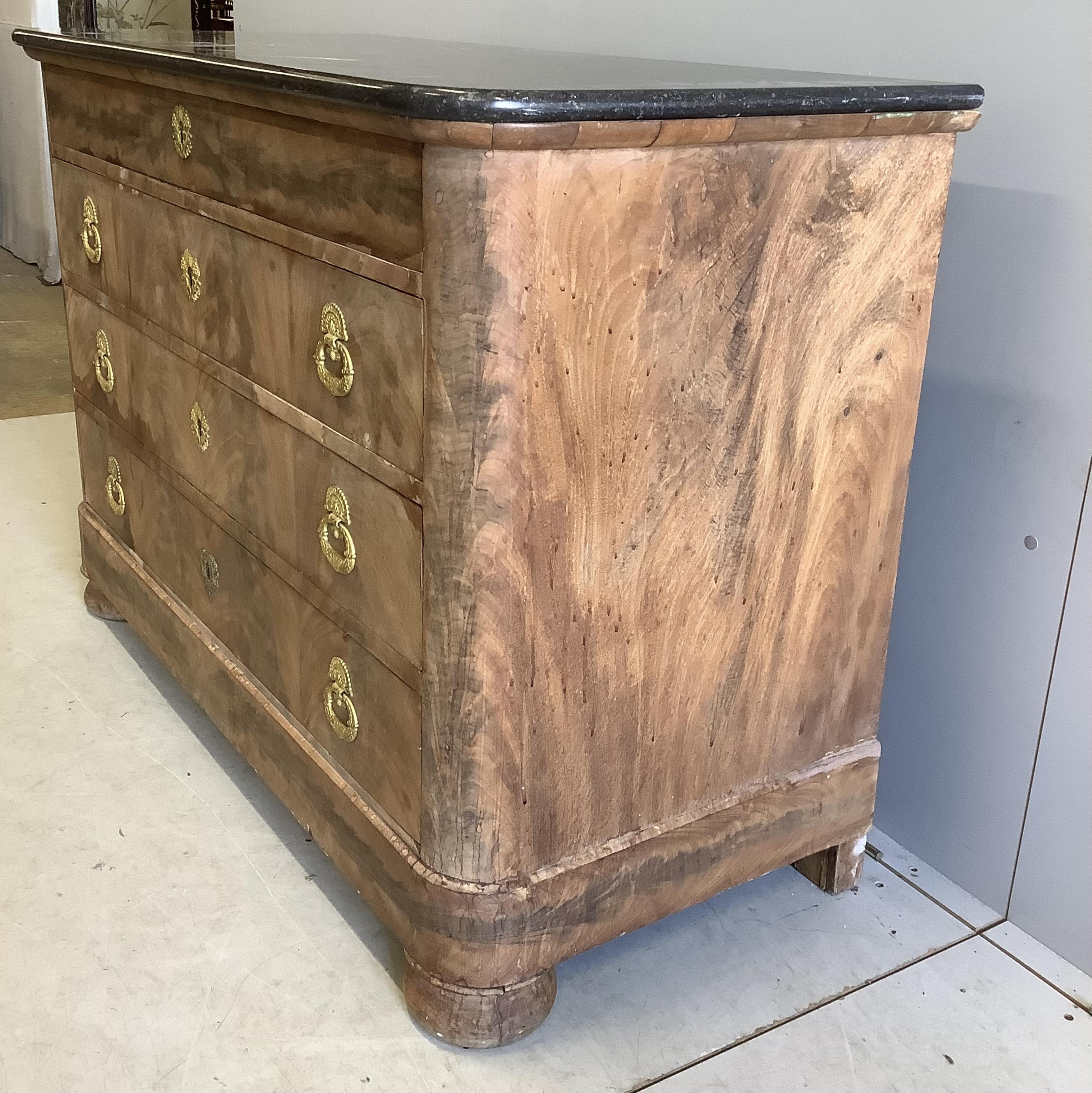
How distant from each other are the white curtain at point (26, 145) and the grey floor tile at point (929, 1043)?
458 centimetres

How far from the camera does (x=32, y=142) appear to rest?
16.8 ft

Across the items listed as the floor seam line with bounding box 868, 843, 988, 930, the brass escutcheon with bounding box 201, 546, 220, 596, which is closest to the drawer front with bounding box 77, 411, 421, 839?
the brass escutcheon with bounding box 201, 546, 220, 596

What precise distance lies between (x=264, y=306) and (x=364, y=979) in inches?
31.1

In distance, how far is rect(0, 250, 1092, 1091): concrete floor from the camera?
51.3 inches

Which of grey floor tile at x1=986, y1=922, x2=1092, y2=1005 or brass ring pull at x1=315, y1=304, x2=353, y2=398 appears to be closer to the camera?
brass ring pull at x1=315, y1=304, x2=353, y2=398

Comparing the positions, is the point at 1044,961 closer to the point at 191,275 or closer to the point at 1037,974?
the point at 1037,974

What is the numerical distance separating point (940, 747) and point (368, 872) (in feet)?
2.49

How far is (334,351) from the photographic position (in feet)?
4.12

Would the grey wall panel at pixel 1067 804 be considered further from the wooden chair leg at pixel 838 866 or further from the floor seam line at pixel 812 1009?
the wooden chair leg at pixel 838 866

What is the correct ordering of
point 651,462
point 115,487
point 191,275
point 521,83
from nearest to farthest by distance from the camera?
point 521,83
point 651,462
point 191,275
point 115,487

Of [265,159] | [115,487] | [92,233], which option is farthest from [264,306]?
[115,487]

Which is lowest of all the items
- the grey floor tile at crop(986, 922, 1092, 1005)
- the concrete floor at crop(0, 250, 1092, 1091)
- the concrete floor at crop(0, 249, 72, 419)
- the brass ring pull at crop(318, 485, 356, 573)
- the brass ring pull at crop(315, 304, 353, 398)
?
the concrete floor at crop(0, 250, 1092, 1091)

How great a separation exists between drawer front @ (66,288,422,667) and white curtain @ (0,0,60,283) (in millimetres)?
3462

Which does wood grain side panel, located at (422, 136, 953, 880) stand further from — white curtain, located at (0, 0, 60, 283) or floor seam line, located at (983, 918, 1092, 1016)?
white curtain, located at (0, 0, 60, 283)
